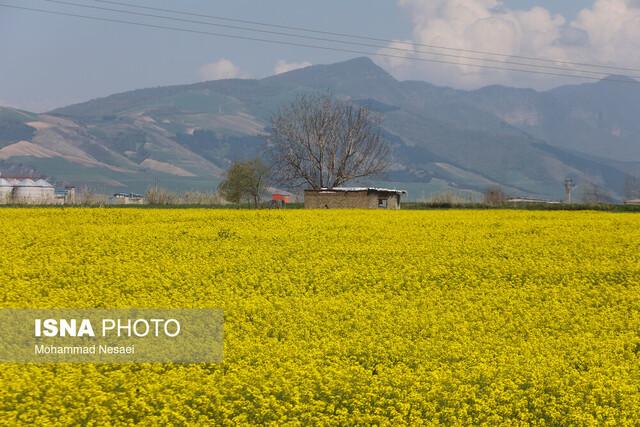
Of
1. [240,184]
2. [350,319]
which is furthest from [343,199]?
[350,319]

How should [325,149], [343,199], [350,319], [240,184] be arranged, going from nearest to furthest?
1. [350,319]
2. [343,199]
3. [325,149]
4. [240,184]

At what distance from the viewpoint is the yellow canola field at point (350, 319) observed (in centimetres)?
1085

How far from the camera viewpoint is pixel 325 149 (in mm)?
106125

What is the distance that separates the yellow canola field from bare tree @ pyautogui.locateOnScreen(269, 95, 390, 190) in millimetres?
71188

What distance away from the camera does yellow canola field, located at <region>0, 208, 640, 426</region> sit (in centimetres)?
1085

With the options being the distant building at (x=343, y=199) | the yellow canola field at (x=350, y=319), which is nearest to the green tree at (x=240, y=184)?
the distant building at (x=343, y=199)

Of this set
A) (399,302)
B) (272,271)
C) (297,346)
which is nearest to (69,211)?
(272,271)

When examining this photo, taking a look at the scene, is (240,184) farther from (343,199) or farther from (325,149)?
(343,199)

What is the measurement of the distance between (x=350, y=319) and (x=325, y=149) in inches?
3572

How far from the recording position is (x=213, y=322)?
15281 millimetres

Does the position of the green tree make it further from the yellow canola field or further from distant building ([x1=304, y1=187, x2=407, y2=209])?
the yellow canola field

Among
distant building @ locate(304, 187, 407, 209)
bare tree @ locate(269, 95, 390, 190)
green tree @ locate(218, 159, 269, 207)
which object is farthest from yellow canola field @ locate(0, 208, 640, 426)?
green tree @ locate(218, 159, 269, 207)

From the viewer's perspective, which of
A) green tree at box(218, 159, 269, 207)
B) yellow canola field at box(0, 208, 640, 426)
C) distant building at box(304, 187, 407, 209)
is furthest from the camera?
green tree at box(218, 159, 269, 207)

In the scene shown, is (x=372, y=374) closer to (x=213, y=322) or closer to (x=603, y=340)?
(x=213, y=322)
